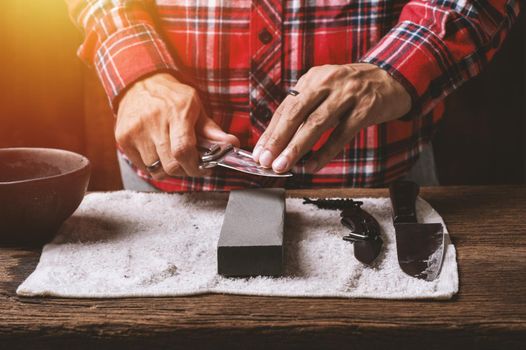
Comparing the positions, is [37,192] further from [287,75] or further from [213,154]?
[287,75]

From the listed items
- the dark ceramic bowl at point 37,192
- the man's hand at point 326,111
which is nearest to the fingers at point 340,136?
the man's hand at point 326,111

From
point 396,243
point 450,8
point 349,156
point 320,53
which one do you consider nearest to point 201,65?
point 320,53

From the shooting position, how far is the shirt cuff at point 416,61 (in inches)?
38.9

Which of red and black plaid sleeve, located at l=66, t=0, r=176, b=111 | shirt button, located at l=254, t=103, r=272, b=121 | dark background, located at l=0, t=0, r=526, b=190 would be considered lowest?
dark background, located at l=0, t=0, r=526, b=190

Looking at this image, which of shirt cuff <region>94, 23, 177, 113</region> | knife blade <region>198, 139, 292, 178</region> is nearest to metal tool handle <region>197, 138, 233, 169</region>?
knife blade <region>198, 139, 292, 178</region>

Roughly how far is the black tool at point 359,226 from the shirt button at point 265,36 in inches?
12.4

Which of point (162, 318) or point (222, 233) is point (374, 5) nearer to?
point (222, 233)

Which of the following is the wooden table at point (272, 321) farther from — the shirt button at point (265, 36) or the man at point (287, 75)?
the shirt button at point (265, 36)

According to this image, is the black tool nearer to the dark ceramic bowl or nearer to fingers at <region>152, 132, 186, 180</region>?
fingers at <region>152, 132, 186, 180</region>

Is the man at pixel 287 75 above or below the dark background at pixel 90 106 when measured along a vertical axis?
above

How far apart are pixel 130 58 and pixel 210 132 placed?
0.76 feet

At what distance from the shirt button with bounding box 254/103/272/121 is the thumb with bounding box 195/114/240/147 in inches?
7.2

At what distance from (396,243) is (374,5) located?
1.61 ft

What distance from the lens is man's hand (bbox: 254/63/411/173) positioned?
34.3 inches
